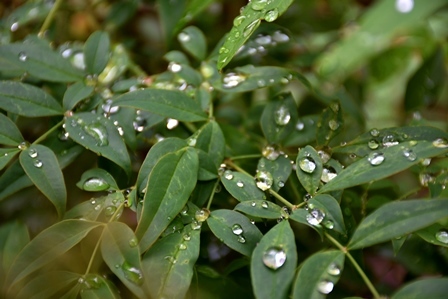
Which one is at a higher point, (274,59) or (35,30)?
(35,30)

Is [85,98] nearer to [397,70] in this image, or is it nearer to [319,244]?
[319,244]

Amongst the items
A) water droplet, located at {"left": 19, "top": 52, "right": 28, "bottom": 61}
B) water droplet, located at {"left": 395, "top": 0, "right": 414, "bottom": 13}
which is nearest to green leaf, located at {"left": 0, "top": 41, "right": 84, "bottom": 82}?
water droplet, located at {"left": 19, "top": 52, "right": 28, "bottom": 61}

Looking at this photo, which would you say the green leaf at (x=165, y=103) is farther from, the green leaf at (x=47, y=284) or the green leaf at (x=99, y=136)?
the green leaf at (x=47, y=284)

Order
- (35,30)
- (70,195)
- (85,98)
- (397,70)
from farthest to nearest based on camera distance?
(397,70) < (35,30) < (70,195) < (85,98)

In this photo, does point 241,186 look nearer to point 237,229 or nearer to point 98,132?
point 237,229

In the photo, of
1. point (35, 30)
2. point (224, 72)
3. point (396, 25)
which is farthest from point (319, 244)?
point (35, 30)

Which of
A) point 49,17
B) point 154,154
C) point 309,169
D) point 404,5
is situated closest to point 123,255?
point 154,154

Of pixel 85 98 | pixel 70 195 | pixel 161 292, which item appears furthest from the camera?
pixel 70 195

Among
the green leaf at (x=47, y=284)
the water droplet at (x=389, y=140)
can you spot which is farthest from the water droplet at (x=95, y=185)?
the water droplet at (x=389, y=140)
